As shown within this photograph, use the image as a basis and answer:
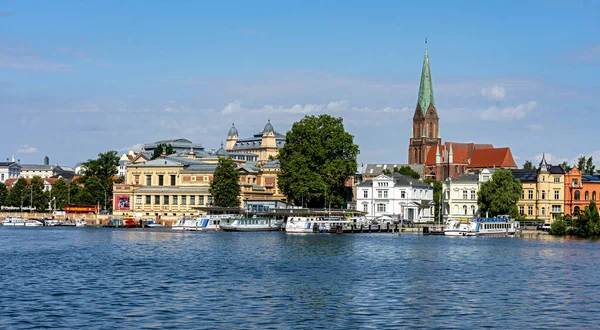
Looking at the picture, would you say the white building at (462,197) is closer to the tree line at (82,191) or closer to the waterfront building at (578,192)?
the waterfront building at (578,192)

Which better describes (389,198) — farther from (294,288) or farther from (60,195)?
(294,288)

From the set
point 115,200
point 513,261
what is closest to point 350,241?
point 513,261

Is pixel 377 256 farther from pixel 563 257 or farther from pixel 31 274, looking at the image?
pixel 31 274

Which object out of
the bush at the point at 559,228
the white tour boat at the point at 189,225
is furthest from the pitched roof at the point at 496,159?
the white tour boat at the point at 189,225

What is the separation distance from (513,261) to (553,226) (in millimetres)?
50157

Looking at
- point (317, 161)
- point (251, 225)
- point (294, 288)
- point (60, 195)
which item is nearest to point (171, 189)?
point (317, 161)

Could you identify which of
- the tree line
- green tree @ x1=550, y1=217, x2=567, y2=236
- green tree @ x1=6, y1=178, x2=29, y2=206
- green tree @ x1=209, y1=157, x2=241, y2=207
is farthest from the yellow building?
green tree @ x1=550, y1=217, x2=567, y2=236

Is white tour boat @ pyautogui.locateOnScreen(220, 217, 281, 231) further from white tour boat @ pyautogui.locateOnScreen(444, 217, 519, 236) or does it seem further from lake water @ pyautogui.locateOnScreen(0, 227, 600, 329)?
lake water @ pyautogui.locateOnScreen(0, 227, 600, 329)

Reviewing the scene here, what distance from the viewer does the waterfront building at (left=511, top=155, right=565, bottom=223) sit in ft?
451

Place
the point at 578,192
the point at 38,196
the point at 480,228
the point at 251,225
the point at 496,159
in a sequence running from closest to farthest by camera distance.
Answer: the point at 480,228 < the point at 251,225 < the point at 578,192 < the point at 38,196 < the point at 496,159

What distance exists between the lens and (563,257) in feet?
242

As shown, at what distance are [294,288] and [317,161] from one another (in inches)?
3447

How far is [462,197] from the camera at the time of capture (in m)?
148

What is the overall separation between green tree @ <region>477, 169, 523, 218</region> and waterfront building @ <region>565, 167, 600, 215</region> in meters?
11.1
